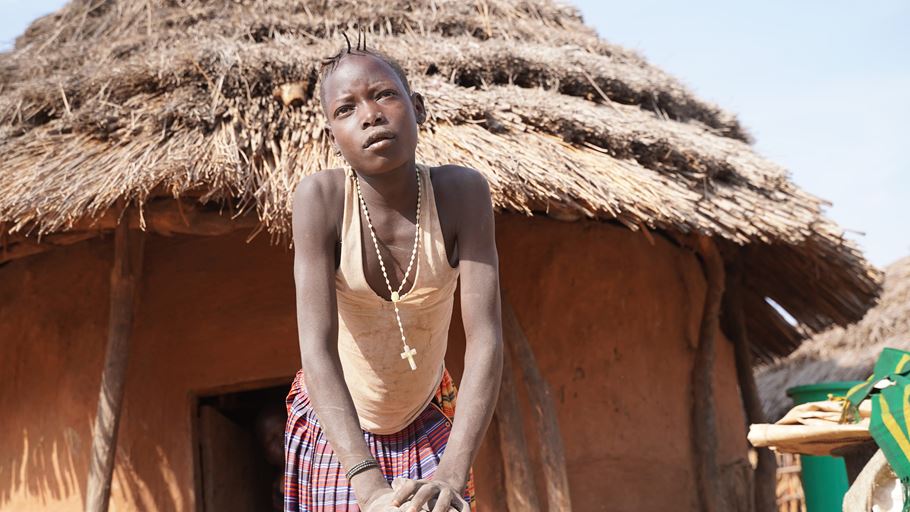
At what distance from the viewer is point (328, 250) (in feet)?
7.66

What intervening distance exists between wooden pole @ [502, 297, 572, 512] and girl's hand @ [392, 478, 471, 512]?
3.21 metres

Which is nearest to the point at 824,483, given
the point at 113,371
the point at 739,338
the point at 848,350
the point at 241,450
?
the point at 739,338

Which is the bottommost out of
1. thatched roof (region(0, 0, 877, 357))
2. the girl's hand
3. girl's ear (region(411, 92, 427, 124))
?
the girl's hand

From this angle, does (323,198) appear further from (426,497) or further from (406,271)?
(426,497)

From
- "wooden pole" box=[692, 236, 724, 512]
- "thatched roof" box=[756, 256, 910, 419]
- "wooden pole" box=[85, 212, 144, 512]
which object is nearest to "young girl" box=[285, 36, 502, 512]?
"wooden pole" box=[85, 212, 144, 512]

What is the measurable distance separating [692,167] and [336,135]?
12.4ft

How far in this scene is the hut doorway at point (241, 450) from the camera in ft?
18.7

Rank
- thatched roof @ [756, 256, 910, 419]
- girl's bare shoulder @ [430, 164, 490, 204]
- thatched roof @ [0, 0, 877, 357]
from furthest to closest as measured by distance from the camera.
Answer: thatched roof @ [756, 256, 910, 419] → thatched roof @ [0, 0, 877, 357] → girl's bare shoulder @ [430, 164, 490, 204]

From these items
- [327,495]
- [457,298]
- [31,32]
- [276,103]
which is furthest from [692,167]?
[31,32]

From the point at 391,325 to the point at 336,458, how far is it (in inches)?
13.1

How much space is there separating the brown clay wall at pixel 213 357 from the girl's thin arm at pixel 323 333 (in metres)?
3.07

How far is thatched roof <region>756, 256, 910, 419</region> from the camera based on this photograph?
9258 mm

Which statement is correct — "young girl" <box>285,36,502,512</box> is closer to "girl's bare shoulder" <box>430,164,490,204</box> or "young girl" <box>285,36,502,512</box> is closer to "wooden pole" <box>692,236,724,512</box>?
"girl's bare shoulder" <box>430,164,490,204</box>

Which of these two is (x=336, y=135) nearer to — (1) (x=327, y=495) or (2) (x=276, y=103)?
(1) (x=327, y=495)
